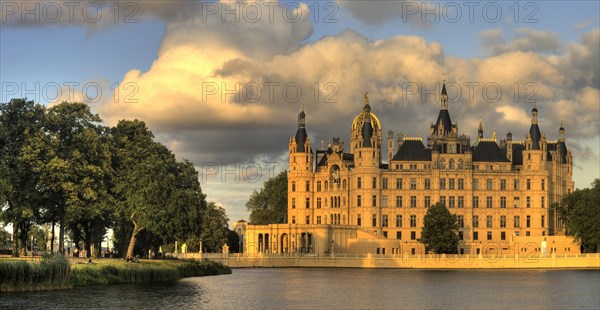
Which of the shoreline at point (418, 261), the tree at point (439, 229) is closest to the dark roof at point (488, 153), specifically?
the tree at point (439, 229)

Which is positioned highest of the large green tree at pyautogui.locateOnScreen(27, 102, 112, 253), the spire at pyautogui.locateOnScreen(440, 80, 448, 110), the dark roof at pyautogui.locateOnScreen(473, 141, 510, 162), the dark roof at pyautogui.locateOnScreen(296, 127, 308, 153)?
the spire at pyautogui.locateOnScreen(440, 80, 448, 110)

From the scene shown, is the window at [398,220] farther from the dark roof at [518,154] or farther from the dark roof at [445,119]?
the dark roof at [518,154]

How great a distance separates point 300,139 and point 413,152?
15858 millimetres

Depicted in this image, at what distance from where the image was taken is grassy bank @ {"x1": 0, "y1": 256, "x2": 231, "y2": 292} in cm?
5472

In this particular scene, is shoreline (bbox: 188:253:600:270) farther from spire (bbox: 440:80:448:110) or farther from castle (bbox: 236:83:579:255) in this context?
spire (bbox: 440:80:448:110)

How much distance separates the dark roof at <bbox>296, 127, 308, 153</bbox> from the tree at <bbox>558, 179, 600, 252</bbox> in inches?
Result: 1466

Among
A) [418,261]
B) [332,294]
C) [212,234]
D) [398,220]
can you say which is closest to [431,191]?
[398,220]

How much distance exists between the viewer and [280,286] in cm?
7719

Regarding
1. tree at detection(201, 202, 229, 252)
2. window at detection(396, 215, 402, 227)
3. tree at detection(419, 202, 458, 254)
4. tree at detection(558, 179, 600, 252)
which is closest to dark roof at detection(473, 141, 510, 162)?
window at detection(396, 215, 402, 227)

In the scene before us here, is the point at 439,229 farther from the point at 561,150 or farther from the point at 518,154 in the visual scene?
the point at 561,150

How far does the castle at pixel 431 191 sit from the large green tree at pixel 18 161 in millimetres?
62833

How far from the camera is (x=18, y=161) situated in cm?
6862

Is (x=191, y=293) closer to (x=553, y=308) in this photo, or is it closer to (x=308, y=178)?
(x=553, y=308)

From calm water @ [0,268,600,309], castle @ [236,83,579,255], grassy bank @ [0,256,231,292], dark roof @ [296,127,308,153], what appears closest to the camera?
grassy bank @ [0,256,231,292]
